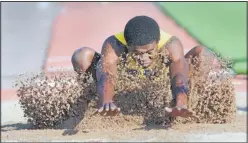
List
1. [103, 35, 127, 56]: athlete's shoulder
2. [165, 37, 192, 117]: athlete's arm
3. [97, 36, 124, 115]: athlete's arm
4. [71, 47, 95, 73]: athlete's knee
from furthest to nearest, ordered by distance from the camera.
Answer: [71, 47, 95, 73]: athlete's knee, [103, 35, 127, 56]: athlete's shoulder, [97, 36, 124, 115]: athlete's arm, [165, 37, 192, 117]: athlete's arm

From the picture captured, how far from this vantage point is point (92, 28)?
16125 millimetres

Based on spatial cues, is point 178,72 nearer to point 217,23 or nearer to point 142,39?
point 142,39

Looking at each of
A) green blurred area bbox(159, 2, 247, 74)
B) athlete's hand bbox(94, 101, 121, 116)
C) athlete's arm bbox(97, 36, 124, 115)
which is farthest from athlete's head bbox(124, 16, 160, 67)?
green blurred area bbox(159, 2, 247, 74)

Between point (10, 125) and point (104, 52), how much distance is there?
1898mm

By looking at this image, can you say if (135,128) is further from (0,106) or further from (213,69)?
(0,106)

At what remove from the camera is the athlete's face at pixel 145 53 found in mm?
5520

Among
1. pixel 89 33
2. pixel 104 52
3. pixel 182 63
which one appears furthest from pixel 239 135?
pixel 89 33

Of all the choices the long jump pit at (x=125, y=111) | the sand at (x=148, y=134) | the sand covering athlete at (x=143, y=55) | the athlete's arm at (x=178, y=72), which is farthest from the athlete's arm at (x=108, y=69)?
the athlete's arm at (x=178, y=72)

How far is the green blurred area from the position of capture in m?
13.1

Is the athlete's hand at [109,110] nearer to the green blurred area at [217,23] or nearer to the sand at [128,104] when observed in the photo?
the sand at [128,104]

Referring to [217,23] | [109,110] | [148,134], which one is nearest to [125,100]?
[148,134]

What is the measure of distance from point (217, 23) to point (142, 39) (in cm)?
1017

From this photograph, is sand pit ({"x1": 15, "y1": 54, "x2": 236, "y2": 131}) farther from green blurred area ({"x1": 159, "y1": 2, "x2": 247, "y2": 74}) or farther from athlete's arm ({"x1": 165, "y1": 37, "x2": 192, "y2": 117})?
green blurred area ({"x1": 159, "y1": 2, "x2": 247, "y2": 74})

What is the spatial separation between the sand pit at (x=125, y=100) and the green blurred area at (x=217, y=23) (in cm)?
568
